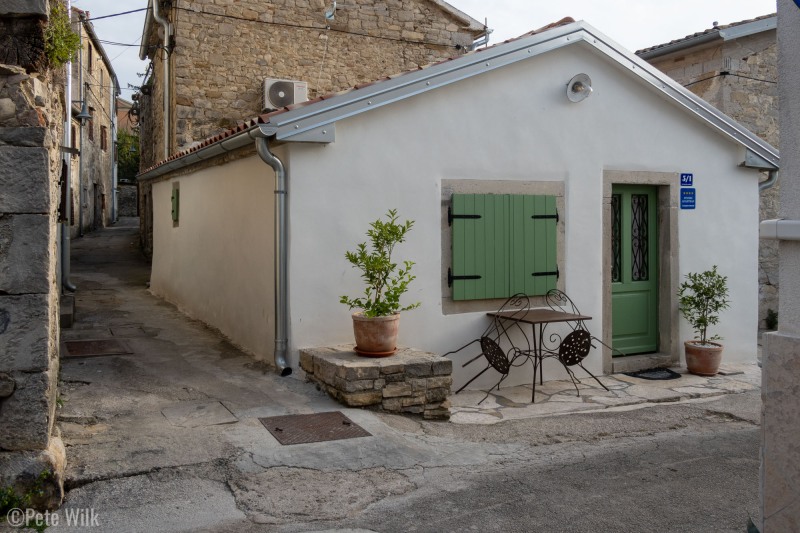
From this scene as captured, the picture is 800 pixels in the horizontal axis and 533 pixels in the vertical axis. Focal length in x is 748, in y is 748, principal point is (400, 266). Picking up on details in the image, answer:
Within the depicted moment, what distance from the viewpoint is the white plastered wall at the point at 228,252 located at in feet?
25.2

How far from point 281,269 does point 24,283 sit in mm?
3086

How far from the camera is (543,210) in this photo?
8.16 m

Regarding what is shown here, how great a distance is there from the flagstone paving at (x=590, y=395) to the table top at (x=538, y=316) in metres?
0.80

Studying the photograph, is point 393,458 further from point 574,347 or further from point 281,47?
point 281,47

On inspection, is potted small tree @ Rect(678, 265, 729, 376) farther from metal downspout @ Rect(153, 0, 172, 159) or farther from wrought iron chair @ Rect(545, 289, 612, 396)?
metal downspout @ Rect(153, 0, 172, 159)

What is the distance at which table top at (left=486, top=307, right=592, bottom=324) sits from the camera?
7371mm

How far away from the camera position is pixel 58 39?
443 cm

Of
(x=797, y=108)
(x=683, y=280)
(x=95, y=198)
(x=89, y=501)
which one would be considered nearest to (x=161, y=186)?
(x=683, y=280)

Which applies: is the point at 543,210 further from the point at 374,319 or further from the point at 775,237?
the point at 775,237

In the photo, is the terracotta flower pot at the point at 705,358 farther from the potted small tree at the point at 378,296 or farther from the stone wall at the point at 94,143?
the stone wall at the point at 94,143

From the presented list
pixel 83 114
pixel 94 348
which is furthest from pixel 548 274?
pixel 83 114

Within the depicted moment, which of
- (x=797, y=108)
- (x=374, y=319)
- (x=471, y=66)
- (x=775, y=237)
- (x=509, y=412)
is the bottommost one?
(x=509, y=412)

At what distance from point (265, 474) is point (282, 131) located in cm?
320

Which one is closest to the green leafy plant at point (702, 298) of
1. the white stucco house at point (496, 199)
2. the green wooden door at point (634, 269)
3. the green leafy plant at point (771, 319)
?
the white stucco house at point (496, 199)
